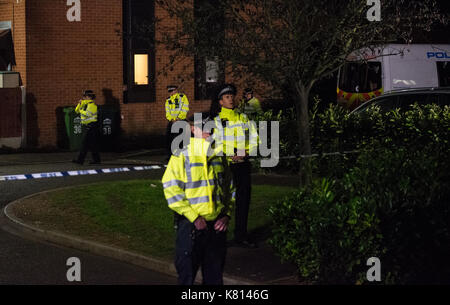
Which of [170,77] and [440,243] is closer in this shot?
[440,243]

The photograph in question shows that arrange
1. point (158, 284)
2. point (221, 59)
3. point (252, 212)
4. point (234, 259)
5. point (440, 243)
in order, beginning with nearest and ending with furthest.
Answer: point (440, 243) → point (158, 284) → point (234, 259) → point (221, 59) → point (252, 212)

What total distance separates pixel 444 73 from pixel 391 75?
5.91ft

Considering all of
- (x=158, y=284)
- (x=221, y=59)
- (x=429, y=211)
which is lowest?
(x=158, y=284)

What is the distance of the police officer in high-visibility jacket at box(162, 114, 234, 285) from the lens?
720 cm

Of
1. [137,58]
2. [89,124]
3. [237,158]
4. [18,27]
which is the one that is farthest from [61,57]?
[237,158]

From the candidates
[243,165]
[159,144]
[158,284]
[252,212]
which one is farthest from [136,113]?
[158,284]

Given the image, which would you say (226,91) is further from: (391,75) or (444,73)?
(444,73)

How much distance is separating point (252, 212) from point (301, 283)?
3.97 m

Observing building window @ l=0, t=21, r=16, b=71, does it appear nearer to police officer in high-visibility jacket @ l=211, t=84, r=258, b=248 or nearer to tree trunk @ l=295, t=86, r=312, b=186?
tree trunk @ l=295, t=86, r=312, b=186

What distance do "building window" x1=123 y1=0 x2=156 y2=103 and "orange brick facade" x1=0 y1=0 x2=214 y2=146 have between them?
274 millimetres

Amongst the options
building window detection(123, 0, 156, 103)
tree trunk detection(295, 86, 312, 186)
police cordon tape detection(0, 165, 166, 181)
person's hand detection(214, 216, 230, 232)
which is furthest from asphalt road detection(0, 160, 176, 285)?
building window detection(123, 0, 156, 103)

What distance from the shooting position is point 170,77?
80.7 ft

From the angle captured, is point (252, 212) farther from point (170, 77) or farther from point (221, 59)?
point (170, 77)

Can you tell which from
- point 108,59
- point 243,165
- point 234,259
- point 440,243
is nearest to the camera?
point 440,243
